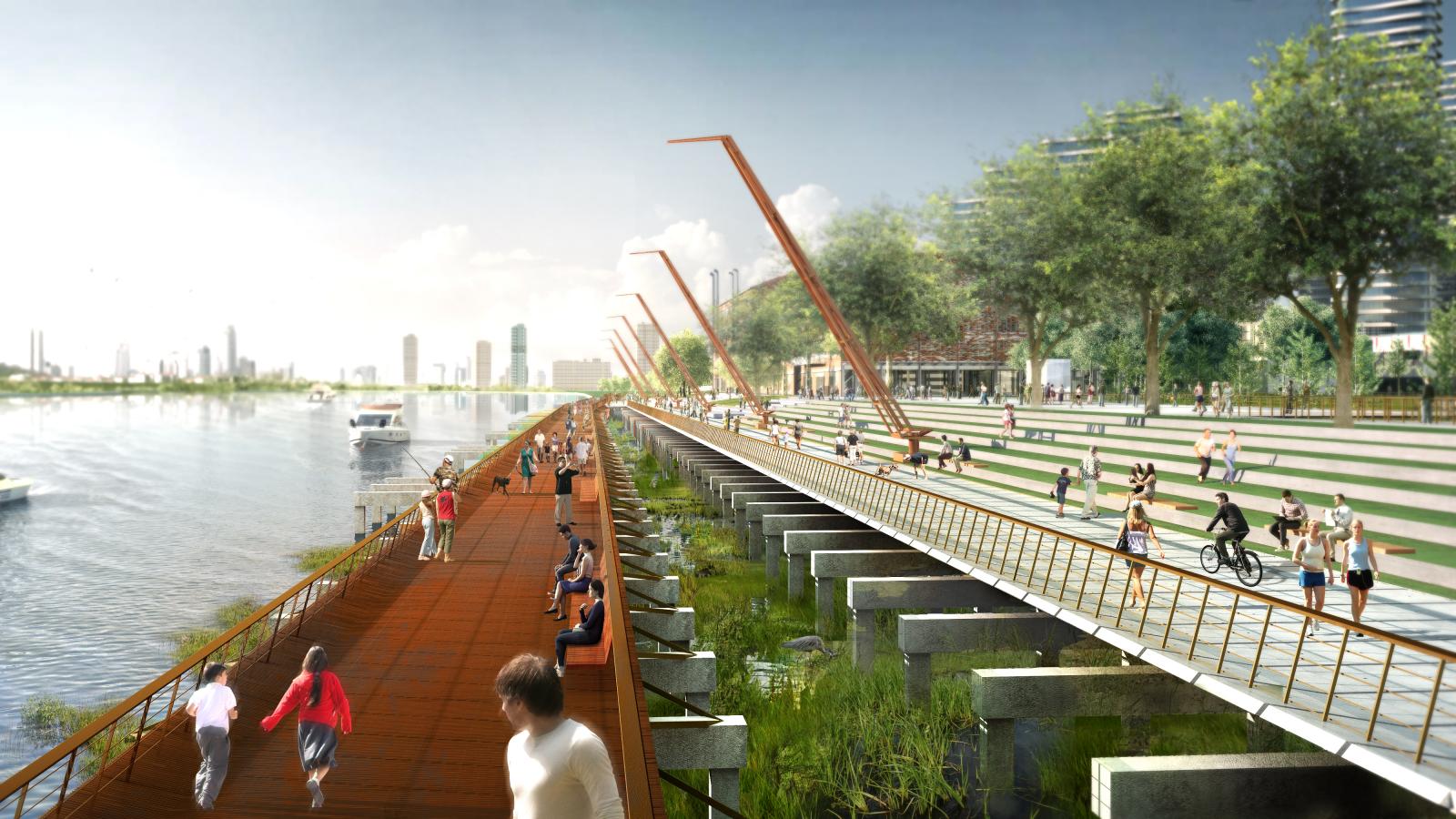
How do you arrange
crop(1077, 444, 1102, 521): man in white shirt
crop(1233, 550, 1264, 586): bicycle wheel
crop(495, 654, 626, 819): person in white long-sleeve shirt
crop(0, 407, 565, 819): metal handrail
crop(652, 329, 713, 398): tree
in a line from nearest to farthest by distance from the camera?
1. crop(495, 654, 626, 819): person in white long-sleeve shirt
2. crop(0, 407, 565, 819): metal handrail
3. crop(1233, 550, 1264, 586): bicycle wheel
4. crop(1077, 444, 1102, 521): man in white shirt
5. crop(652, 329, 713, 398): tree

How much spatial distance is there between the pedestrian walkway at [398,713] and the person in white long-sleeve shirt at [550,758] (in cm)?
177

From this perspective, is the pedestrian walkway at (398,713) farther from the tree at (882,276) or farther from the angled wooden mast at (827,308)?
the tree at (882,276)

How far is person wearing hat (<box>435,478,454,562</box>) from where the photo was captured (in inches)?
754

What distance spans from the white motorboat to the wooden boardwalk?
3399 inches

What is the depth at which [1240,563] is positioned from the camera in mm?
15703

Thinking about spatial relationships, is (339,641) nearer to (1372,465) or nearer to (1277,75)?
(1372,465)

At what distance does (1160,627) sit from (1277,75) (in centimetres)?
2394

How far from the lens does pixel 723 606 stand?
953 inches

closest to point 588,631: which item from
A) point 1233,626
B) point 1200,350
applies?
point 1233,626

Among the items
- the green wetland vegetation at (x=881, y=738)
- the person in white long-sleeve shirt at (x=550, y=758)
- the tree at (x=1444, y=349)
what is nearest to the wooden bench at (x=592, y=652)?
the green wetland vegetation at (x=881, y=738)

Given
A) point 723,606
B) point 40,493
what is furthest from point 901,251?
point 40,493

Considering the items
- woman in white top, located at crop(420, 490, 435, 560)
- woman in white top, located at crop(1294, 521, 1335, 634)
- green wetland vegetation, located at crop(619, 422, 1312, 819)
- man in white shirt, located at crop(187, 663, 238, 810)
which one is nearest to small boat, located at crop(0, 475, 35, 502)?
woman in white top, located at crop(420, 490, 435, 560)

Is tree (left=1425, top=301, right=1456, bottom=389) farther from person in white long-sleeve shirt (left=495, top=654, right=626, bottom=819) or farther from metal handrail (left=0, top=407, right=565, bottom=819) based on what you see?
person in white long-sleeve shirt (left=495, top=654, right=626, bottom=819)

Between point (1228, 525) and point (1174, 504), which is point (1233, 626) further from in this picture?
point (1174, 504)
